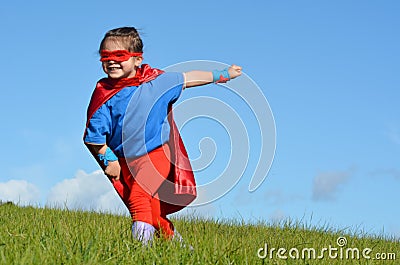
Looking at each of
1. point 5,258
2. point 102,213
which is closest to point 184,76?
point 5,258

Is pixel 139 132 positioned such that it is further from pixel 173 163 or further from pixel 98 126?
pixel 173 163

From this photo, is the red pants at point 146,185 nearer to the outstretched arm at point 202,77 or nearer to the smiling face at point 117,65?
the outstretched arm at point 202,77

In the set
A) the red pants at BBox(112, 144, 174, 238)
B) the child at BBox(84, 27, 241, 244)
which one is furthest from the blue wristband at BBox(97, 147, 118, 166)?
the red pants at BBox(112, 144, 174, 238)

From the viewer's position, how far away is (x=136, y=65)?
16.8 feet

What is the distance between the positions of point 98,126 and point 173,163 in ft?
2.47

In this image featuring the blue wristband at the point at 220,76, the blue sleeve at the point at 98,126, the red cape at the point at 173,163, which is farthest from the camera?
the blue wristband at the point at 220,76

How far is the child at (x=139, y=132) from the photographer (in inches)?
195

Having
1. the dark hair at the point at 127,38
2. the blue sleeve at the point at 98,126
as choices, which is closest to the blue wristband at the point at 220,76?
the dark hair at the point at 127,38

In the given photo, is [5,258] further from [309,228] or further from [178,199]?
[309,228]

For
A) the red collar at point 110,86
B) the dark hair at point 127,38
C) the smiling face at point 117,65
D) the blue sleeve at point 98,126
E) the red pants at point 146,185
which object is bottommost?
the red pants at point 146,185

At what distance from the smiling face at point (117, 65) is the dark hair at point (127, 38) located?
0.03m

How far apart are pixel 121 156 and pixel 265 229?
3354mm

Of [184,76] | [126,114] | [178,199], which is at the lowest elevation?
[178,199]

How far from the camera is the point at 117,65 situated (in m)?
4.98
